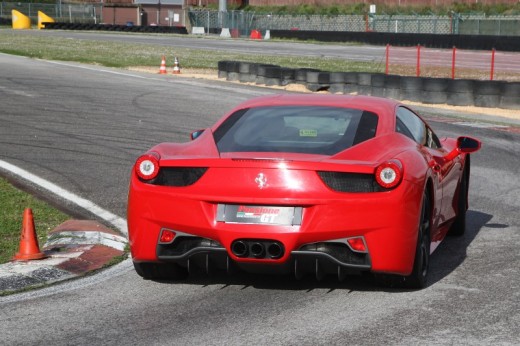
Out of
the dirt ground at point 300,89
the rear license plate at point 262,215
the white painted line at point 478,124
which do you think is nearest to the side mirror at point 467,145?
the rear license plate at point 262,215

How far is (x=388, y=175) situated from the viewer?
6441 millimetres

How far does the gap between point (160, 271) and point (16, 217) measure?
9.30ft

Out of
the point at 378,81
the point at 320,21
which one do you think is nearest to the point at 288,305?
the point at 378,81

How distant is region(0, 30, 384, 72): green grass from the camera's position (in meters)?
38.6

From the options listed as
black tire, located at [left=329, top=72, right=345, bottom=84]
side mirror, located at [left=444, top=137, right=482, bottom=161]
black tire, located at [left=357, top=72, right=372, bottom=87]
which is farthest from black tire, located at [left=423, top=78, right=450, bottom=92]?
side mirror, located at [left=444, top=137, right=482, bottom=161]

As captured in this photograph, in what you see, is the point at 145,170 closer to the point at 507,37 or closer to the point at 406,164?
the point at 406,164

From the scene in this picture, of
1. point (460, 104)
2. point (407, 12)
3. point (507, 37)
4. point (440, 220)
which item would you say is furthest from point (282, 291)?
point (407, 12)

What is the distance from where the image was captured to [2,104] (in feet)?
67.7

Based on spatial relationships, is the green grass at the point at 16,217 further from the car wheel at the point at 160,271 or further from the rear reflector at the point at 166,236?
the rear reflector at the point at 166,236

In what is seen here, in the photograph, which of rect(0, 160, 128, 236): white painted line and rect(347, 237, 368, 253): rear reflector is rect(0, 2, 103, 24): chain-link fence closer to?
rect(0, 160, 128, 236): white painted line

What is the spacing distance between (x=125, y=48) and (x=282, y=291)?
1747 inches

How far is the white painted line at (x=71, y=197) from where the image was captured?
30.8 ft

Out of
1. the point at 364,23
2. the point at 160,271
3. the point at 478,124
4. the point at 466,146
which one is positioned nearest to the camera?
the point at 160,271

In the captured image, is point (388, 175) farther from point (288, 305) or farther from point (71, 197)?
point (71, 197)
